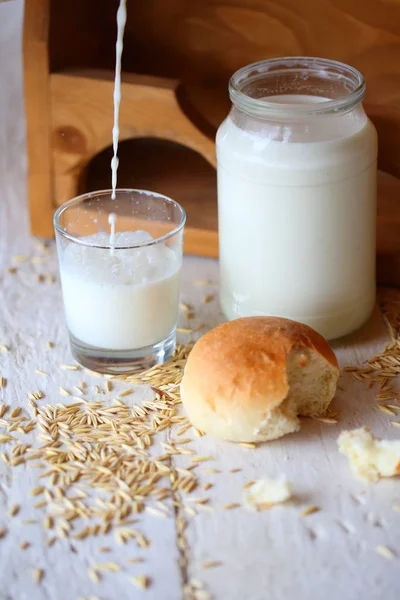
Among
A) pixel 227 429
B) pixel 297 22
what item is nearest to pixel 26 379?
pixel 227 429

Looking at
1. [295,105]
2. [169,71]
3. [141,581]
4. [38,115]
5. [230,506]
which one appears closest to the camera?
[141,581]

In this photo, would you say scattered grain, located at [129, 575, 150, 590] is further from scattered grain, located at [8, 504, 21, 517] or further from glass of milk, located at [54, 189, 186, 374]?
glass of milk, located at [54, 189, 186, 374]

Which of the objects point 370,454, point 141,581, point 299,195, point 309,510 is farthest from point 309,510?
point 299,195

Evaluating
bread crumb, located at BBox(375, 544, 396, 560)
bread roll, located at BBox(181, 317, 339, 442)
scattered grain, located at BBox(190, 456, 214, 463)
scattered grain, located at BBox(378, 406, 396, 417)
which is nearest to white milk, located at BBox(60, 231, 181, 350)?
bread roll, located at BBox(181, 317, 339, 442)

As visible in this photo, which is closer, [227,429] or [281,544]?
[281,544]

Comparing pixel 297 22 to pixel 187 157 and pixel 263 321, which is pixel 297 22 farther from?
pixel 263 321

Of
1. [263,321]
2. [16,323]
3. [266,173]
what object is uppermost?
[266,173]

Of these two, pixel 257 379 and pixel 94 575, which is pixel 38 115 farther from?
pixel 94 575

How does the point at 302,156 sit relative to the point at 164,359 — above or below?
above
